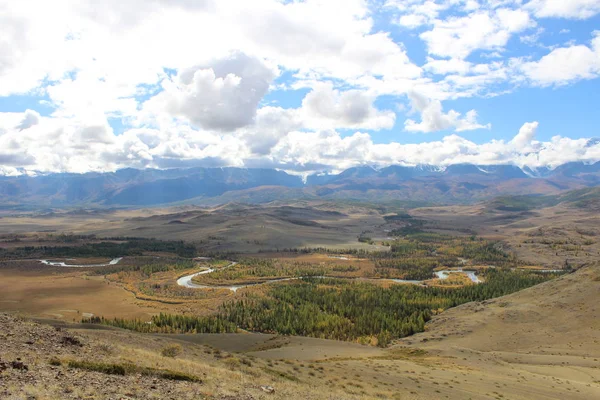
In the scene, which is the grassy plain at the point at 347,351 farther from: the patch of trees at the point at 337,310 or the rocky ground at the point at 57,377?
the patch of trees at the point at 337,310

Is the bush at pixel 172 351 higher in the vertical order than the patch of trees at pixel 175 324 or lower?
higher

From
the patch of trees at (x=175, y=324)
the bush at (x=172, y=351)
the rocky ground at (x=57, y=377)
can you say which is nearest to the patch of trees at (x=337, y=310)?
the patch of trees at (x=175, y=324)

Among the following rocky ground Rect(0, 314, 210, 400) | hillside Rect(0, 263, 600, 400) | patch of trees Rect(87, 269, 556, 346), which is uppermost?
rocky ground Rect(0, 314, 210, 400)

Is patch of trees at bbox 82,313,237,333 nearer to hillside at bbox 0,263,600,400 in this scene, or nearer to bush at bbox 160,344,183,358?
hillside at bbox 0,263,600,400

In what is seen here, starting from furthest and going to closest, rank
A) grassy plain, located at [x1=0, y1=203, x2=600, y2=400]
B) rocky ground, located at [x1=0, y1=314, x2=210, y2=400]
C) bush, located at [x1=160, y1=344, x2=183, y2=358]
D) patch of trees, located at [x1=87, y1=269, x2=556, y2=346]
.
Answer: patch of trees, located at [x1=87, y1=269, x2=556, y2=346], bush, located at [x1=160, y1=344, x2=183, y2=358], grassy plain, located at [x1=0, y1=203, x2=600, y2=400], rocky ground, located at [x1=0, y1=314, x2=210, y2=400]

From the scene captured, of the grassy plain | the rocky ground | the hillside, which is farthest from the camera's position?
the grassy plain

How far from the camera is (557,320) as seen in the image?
71812 mm

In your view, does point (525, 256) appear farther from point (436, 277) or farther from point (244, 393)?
point (244, 393)

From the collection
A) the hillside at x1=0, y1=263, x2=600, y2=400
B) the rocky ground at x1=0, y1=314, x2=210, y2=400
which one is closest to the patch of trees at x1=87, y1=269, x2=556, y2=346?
the hillside at x1=0, y1=263, x2=600, y2=400

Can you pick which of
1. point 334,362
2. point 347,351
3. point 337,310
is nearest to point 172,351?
point 334,362

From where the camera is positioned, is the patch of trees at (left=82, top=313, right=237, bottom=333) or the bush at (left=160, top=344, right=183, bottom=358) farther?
the patch of trees at (left=82, top=313, right=237, bottom=333)

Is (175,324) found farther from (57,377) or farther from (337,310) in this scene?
(57,377)

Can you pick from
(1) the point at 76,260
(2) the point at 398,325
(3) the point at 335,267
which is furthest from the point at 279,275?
(1) the point at 76,260

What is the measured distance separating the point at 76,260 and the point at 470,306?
17263cm
